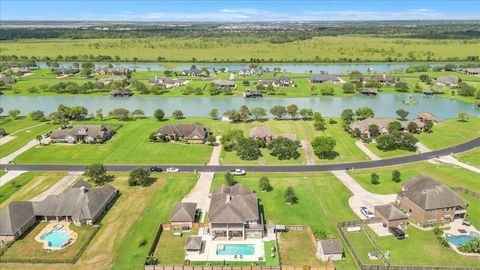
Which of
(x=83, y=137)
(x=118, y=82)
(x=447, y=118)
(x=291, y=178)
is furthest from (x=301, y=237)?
(x=118, y=82)

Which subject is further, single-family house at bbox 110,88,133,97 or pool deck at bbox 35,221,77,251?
single-family house at bbox 110,88,133,97

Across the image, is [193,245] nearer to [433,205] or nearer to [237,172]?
[237,172]

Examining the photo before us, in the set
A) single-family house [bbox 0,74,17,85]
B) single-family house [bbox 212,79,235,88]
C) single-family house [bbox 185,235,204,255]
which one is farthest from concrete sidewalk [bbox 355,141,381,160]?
single-family house [bbox 0,74,17,85]

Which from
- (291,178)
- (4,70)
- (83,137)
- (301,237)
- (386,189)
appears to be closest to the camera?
→ (301,237)

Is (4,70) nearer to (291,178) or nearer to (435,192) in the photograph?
(291,178)

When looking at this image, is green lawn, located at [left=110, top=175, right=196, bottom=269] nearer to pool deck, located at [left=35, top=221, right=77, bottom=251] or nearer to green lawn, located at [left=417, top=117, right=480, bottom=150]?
pool deck, located at [left=35, top=221, right=77, bottom=251]

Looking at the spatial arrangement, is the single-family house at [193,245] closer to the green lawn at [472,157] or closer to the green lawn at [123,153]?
the green lawn at [123,153]
